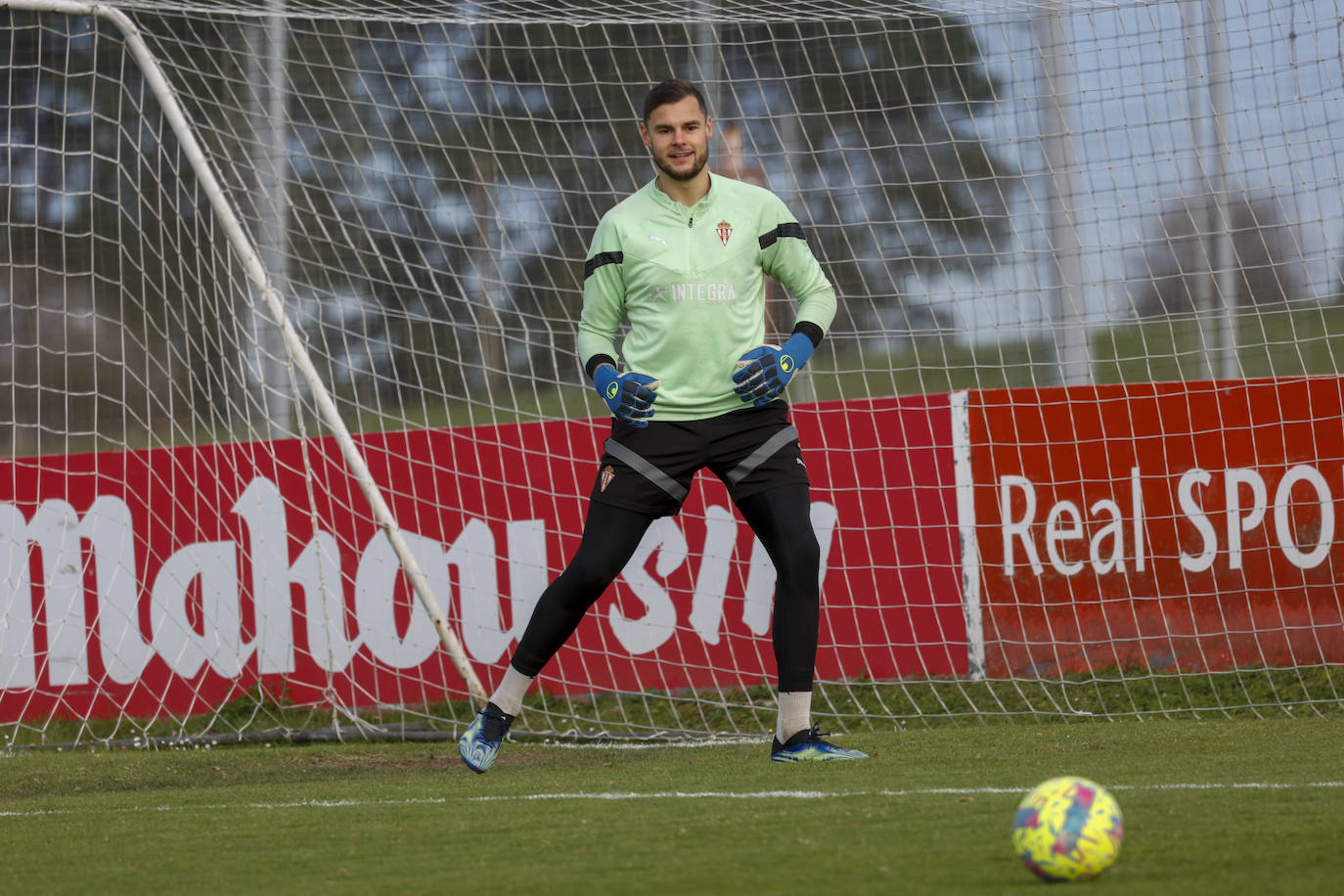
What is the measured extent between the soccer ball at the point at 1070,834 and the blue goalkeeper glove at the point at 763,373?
1927 millimetres

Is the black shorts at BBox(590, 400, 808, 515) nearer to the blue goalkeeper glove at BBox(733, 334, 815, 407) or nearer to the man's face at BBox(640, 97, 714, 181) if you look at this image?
the blue goalkeeper glove at BBox(733, 334, 815, 407)

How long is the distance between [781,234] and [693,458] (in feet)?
2.37

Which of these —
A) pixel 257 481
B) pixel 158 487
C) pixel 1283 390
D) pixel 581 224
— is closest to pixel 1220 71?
pixel 1283 390

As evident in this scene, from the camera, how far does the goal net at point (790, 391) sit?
21.2ft

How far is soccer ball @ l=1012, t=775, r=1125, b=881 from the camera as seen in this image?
2.62 meters

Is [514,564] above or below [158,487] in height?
below

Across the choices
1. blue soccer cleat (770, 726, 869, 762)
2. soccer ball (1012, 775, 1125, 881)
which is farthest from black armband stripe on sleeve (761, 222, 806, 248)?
soccer ball (1012, 775, 1125, 881)

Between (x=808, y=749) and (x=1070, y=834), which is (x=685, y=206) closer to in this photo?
(x=808, y=749)

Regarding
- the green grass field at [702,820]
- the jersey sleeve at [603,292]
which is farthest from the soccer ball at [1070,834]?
the jersey sleeve at [603,292]

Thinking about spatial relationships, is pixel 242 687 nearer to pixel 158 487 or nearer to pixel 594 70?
pixel 158 487

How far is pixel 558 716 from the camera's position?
6.90m

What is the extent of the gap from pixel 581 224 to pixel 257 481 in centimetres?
202

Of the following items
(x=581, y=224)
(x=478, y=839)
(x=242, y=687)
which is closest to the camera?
(x=478, y=839)

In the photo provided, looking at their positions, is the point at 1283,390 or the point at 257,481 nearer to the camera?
the point at 1283,390
